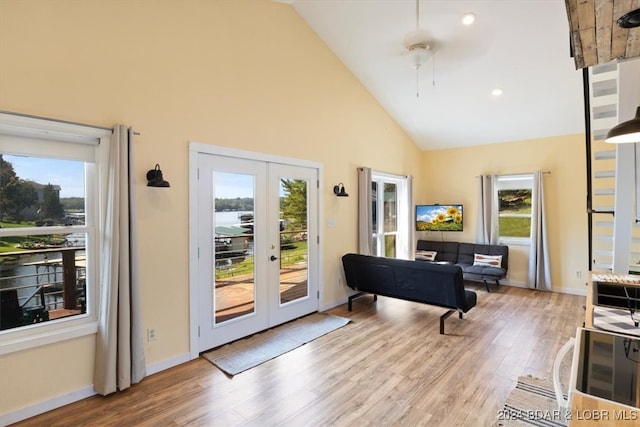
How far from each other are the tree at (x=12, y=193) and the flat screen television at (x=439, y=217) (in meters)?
6.13

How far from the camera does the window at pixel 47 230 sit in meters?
2.34

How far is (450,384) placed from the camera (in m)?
2.78

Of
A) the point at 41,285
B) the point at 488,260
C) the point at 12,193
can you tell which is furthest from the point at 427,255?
the point at 12,193

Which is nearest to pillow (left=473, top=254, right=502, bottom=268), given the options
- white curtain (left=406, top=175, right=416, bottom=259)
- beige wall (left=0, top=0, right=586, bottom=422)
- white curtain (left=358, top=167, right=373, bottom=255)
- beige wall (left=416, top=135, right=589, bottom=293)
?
beige wall (left=416, top=135, right=589, bottom=293)

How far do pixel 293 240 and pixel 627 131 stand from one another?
3.33 metres

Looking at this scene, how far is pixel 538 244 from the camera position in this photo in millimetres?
5719

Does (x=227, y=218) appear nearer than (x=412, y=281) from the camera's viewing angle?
Yes

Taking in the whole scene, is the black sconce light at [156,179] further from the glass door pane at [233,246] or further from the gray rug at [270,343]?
the gray rug at [270,343]

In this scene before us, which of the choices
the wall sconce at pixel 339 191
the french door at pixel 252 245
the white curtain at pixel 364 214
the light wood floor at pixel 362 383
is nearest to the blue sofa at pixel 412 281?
the light wood floor at pixel 362 383

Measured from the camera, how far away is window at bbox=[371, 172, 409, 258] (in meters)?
6.01

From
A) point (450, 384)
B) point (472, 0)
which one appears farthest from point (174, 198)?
point (472, 0)

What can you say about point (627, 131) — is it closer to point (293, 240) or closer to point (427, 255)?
point (293, 240)

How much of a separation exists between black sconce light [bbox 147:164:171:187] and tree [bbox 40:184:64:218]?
0.66 meters

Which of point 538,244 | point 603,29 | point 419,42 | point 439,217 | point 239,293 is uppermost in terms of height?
point 419,42
